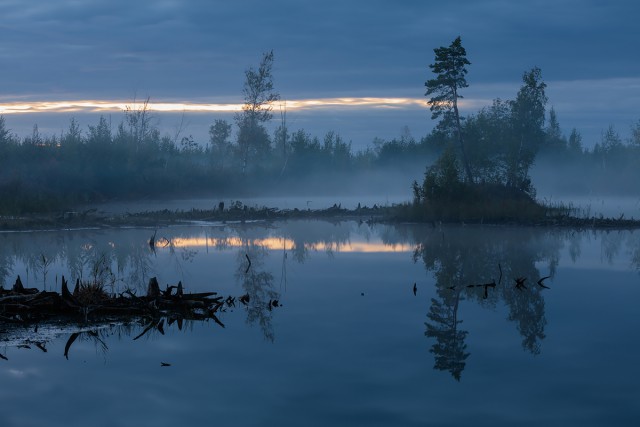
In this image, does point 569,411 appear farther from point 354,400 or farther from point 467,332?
point 467,332

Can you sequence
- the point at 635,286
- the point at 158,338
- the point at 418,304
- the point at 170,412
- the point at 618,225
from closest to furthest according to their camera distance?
the point at 170,412 < the point at 158,338 < the point at 418,304 < the point at 635,286 < the point at 618,225

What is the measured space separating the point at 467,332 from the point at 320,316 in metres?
3.31

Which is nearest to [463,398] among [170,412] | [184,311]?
[170,412]

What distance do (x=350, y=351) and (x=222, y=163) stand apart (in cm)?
7559

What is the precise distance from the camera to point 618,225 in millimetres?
44000

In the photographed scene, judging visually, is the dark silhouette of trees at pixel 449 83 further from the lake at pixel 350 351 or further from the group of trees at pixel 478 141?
the lake at pixel 350 351

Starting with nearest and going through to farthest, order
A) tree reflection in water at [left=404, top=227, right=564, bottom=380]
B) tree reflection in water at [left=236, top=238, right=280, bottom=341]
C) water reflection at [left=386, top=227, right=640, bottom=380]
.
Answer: tree reflection in water at [left=404, top=227, right=564, bottom=380] → water reflection at [left=386, top=227, right=640, bottom=380] → tree reflection in water at [left=236, top=238, right=280, bottom=341]

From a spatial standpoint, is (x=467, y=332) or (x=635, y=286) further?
(x=635, y=286)

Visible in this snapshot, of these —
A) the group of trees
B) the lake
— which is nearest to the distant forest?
the group of trees

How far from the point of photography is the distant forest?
57719mm

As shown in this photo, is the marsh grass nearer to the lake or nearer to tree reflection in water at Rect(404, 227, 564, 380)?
tree reflection in water at Rect(404, 227, 564, 380)

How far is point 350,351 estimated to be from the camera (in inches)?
534

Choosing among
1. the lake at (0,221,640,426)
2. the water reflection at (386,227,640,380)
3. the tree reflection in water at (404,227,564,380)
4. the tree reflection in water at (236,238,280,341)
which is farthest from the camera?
the tree reflection in water at (236,238,280,341)

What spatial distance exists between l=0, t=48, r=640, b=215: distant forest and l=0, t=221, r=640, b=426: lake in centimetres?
2564
